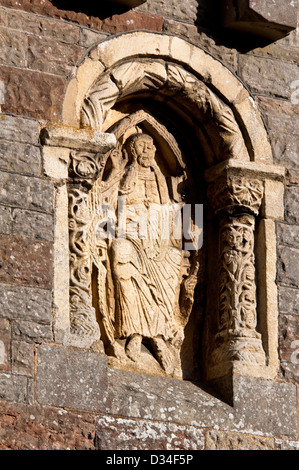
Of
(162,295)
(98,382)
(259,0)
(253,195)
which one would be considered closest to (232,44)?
(259,0)

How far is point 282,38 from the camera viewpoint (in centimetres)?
1081

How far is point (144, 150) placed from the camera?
1044 centimetres

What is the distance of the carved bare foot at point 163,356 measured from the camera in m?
10.2

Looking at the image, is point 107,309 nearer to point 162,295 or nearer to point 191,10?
point 162,295

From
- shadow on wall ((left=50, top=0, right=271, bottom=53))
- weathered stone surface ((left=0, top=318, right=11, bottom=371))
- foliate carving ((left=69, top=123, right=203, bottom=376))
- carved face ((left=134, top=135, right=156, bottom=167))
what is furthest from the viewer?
shadow on wall ((left=50, top=0, right=271, bottom=53))

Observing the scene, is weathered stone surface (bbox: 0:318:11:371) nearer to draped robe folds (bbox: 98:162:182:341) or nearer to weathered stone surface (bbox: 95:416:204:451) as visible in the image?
weathered stone surface (bbox: 95:416:204:451)

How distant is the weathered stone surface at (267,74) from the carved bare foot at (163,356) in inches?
66.1

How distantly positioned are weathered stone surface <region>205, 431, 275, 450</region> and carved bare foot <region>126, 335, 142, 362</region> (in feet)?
2.14

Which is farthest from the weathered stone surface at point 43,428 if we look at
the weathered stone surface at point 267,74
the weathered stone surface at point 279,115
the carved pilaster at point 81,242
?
the weathered stone surface at point 267,74

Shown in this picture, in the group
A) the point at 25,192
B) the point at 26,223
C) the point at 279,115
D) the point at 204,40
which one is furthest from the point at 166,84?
the point at 26,223

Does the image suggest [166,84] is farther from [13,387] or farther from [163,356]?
[13,387]

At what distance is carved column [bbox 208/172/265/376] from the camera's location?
1013 cm

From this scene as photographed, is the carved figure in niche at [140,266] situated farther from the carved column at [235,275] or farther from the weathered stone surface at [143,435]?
the weathered stone surface at [143,435]

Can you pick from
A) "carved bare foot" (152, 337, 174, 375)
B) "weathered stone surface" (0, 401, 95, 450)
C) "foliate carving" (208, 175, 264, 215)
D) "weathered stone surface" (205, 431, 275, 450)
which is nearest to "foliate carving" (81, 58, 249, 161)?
"foliate carving" (208, 175, 264, 215)
